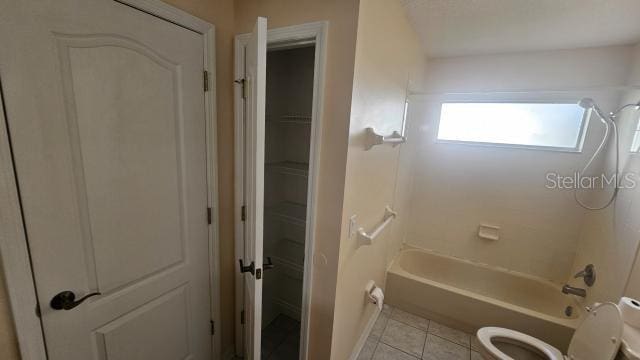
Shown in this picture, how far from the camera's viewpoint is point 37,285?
824 mm

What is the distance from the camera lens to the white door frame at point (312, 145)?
1.18m

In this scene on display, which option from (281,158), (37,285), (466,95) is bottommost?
(37,285)

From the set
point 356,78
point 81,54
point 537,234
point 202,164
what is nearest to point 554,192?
point 537,234

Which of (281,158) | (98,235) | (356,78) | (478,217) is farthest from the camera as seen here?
(478,217)

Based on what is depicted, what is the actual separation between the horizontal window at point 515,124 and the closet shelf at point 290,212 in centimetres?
175

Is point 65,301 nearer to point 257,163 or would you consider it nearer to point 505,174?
point 257,163

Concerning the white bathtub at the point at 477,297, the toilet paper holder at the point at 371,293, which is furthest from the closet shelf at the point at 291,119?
the white bathtub at the point at 477,297

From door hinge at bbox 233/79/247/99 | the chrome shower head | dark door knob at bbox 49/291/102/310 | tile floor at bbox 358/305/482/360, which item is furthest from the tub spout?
dark door knob at bbox 49/291/102/310

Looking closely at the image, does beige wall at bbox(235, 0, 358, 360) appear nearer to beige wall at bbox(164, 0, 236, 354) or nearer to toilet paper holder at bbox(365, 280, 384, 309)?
beige wall at bbox(164, 0, 236, 354)

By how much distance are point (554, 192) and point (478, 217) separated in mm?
660

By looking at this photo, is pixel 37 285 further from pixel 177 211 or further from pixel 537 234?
pixel 537 234

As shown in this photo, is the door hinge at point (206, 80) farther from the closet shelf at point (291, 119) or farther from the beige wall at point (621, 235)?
the beige wall at point (621, 235)

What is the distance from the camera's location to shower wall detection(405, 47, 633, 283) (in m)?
2.05

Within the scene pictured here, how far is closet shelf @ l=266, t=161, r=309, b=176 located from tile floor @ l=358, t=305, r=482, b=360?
154 centimetres
